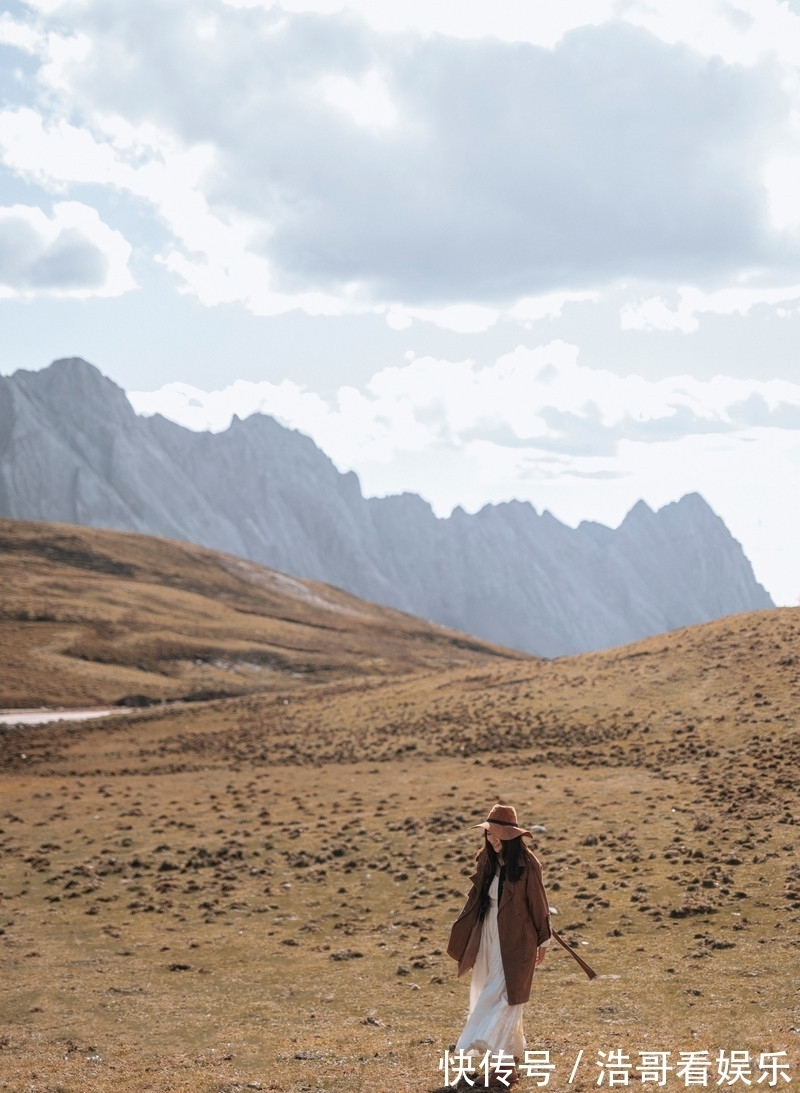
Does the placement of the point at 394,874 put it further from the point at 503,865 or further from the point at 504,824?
the point at 504,824

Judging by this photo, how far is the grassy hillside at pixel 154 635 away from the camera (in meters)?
107

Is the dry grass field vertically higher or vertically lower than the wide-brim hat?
lower

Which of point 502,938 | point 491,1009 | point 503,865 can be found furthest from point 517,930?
point 491,1009

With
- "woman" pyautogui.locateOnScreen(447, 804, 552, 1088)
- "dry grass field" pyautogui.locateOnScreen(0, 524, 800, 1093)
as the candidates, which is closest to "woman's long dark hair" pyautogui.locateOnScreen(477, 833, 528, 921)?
"woman" pyautogui.locateOnScreen(447, 804, 552, 1088)

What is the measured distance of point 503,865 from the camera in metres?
14.9

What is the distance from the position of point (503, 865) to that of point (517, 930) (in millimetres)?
884

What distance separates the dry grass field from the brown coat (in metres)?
1.32

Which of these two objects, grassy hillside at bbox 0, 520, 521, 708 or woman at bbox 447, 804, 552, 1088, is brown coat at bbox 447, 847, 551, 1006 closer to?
woman at bbox 447, 804, 552, 1088

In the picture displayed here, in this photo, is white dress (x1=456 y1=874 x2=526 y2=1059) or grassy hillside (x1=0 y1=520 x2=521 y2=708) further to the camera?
grassy hillside (x1=0 y1=520 x2=521 y2=708)

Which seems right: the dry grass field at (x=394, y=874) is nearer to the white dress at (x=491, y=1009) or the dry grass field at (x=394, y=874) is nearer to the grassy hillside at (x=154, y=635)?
the white dress at (x=491, y=1009)

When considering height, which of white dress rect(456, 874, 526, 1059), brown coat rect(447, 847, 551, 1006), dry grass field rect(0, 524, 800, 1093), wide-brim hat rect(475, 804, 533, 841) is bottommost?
dry grass field rect(0, 524, 800, 1093)

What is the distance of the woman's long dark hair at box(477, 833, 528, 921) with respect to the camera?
14844 millimetres

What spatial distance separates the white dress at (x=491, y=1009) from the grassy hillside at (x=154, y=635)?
86979mm

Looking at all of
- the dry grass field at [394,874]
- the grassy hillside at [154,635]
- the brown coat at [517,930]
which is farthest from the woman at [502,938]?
the grassy hillside at [154,635]
